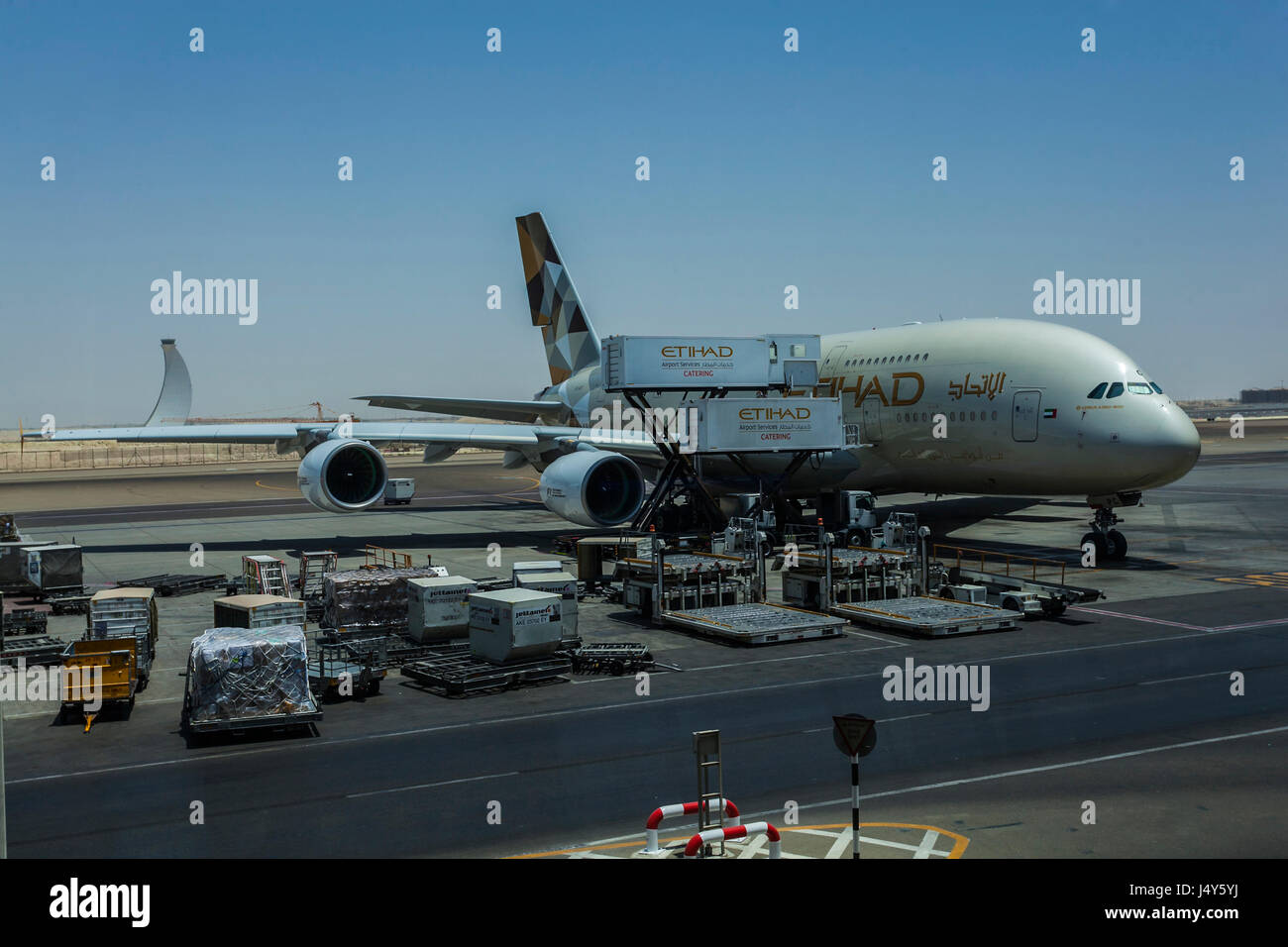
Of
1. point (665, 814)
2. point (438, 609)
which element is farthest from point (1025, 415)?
point (665, 814)

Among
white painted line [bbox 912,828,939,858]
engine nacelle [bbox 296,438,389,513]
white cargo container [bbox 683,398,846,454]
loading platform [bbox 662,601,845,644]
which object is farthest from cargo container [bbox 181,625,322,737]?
engine nacelle [bbox 296,438,389,513]

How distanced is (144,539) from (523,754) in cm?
3538

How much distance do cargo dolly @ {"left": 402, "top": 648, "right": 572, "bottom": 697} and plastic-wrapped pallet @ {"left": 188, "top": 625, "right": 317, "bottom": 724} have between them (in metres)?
2.98

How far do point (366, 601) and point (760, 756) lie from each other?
12.2 metres

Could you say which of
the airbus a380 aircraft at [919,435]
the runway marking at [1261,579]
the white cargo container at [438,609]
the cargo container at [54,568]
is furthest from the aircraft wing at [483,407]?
the runway marking at [1261,579]

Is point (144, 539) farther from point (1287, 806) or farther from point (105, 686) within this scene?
point (1287, 806)

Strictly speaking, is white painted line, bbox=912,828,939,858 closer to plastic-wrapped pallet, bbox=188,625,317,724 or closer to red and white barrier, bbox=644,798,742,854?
red and white barrier, bbox=644,798,742,854

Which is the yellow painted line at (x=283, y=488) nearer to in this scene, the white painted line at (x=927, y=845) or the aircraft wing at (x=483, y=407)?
the aircraft wing at (x=483, y=407)

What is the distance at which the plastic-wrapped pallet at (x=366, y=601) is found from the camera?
83.0ft

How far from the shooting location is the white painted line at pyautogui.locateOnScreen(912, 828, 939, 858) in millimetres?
12146

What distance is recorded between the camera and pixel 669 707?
19172 mm
